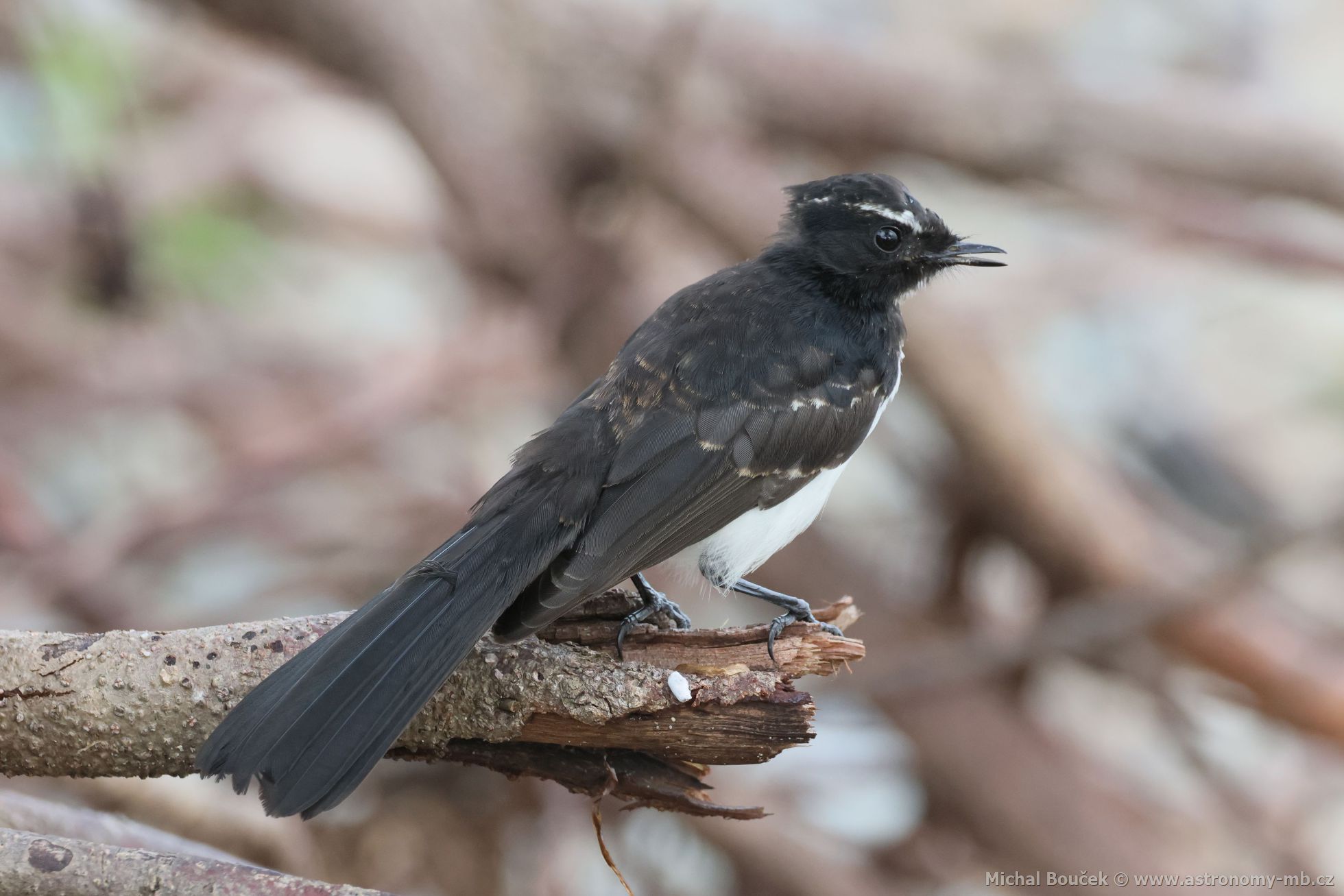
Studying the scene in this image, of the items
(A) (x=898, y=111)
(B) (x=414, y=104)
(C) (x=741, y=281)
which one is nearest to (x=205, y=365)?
(B) (x=414, y=104)

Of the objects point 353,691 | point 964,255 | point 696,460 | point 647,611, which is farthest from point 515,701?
point 964,255

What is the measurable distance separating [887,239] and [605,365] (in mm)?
2753

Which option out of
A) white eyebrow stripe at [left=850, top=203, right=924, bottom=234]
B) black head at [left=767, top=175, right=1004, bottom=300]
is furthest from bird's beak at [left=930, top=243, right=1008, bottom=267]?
white eyebrow stripe at [left=850, top=203, right=924, bottom=234]

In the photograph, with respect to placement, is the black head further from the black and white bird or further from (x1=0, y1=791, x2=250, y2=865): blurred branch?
(x1=0, y1=791, x2=250, y2=865): blurred branch

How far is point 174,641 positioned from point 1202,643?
4979 mm

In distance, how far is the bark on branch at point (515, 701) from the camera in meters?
2.46

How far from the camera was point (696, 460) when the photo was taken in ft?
11.1

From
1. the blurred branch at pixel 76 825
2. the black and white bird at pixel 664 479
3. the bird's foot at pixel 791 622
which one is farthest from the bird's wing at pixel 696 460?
the blurred branch at pixel 76 825

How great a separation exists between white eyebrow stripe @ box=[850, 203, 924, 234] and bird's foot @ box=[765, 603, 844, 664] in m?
1.25

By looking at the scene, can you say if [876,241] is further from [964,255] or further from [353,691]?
[353,691]

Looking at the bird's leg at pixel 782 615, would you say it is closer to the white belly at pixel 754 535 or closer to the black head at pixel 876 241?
the white belly at pixel 754 535

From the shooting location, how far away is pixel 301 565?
7.05 meters

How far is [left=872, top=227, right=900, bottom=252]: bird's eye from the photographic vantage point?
3957 mm

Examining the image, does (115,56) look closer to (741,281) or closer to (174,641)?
(741,281)
